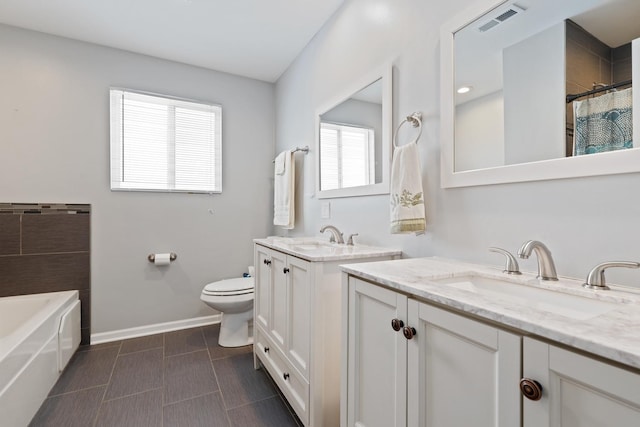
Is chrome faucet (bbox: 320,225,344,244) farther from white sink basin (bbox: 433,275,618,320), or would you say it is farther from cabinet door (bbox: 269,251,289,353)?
white sink basin (bbox: 433,275,618,320)

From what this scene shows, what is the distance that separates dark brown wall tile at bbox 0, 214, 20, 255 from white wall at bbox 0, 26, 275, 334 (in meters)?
0.15

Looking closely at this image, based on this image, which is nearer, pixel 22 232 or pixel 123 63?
pixel 22 232

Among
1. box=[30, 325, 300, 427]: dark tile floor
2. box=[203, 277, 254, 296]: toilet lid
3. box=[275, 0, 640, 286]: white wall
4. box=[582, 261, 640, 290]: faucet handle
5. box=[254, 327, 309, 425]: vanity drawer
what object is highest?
box=[275, 0, 640, 286]: white wall

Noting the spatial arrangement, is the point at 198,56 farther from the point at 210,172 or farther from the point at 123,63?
the point at 210,172

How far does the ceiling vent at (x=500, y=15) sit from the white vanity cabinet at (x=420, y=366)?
1073 millimetres

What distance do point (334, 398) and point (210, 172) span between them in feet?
7.64

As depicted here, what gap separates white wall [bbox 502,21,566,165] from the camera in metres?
0.93

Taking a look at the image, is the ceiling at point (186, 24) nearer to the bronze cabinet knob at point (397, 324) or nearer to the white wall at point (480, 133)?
the white wall at point (480, 133)

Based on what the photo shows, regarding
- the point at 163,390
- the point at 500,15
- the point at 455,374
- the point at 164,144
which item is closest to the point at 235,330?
the point at 163,390

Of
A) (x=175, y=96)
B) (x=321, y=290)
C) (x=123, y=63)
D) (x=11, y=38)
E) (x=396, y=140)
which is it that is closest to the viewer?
(x=321, y=290)

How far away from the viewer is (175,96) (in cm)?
278

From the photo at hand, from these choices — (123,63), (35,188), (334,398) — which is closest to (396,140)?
(334,398)

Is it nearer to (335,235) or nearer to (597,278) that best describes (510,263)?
(597,278)

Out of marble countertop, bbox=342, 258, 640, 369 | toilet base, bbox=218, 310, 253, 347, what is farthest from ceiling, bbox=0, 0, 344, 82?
toilet base, bbox=218, 310, 253, 347
